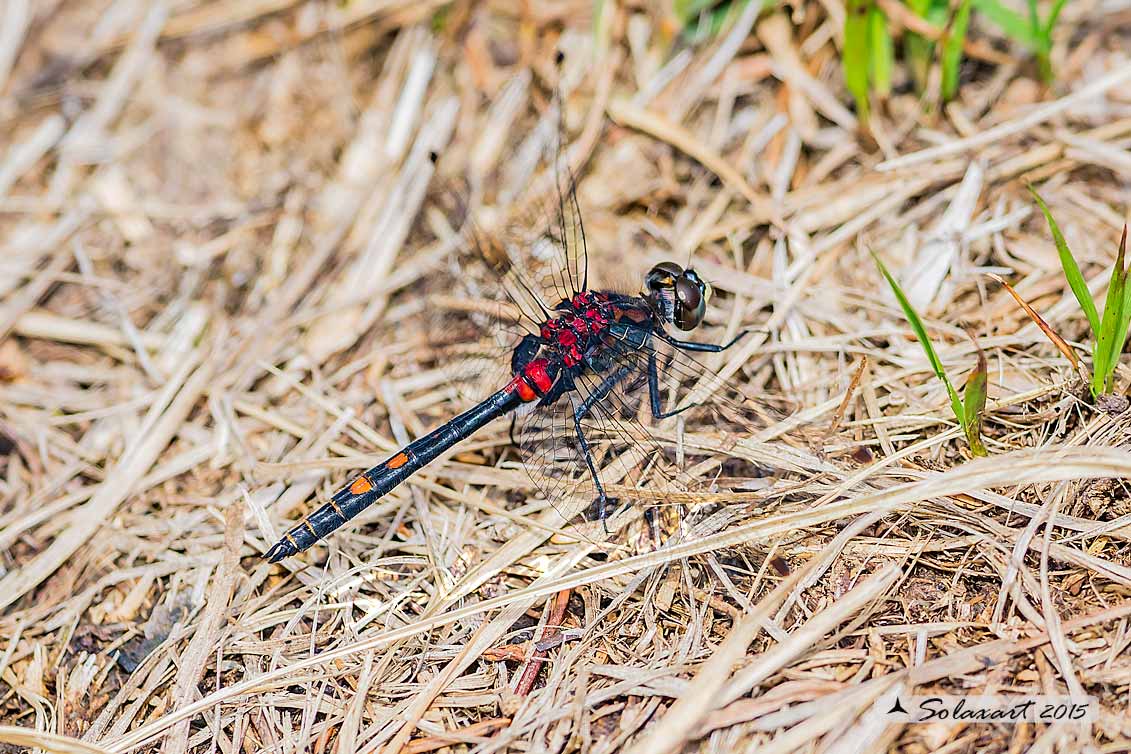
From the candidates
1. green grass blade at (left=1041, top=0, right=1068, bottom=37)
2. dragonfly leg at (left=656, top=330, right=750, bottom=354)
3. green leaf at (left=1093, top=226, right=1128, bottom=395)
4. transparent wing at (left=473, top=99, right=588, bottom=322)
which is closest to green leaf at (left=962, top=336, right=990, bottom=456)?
green leaf at (left=1093, top=226, right=1128, bottom=395)

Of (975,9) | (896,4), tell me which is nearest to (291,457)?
(896,4)

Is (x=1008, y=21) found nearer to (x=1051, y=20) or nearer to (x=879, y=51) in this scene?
(x=1051, y=20)

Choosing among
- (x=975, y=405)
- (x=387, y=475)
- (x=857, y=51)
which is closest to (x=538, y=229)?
(x=387, y=475)

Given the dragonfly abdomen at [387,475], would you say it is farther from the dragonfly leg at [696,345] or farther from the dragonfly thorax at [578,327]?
the dragonfly leg at [696,345]

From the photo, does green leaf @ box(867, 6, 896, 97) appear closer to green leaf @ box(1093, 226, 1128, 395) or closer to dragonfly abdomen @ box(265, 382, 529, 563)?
green leaf @ box(1093, 226, 1128, 395)

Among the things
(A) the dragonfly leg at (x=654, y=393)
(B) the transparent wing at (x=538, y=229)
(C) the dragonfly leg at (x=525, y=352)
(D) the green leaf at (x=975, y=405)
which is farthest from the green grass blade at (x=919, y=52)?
(C) the dragonfly leg at (x=525, y=352)
